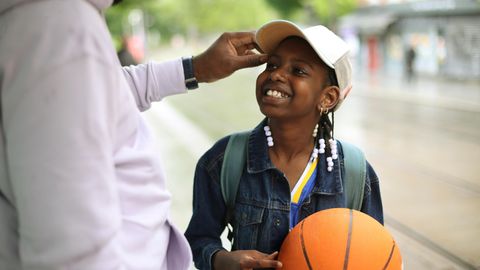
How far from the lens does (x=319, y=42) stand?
1.83 meters

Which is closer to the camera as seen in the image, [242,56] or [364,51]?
[242,56]

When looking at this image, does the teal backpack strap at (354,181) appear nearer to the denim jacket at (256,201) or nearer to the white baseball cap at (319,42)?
the denim jacket at (256,201)

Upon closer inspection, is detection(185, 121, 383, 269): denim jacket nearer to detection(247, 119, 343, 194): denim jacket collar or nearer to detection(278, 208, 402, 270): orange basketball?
detection(247, 119, 343, 194): denim jacket collar

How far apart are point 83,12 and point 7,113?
10.0 inches

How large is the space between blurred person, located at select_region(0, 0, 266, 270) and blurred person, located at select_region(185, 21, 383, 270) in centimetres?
85

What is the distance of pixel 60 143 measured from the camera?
0.96 metres

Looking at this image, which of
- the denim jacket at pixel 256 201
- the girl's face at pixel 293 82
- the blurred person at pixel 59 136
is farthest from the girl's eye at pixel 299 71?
the blurred person at pixel 59 136

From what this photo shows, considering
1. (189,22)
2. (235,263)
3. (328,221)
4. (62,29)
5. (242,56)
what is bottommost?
(189,22)

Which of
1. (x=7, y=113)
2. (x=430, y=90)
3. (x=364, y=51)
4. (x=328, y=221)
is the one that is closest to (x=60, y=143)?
(x=7, y=113)

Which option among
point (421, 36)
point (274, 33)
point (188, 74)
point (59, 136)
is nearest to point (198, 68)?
point (188, 74)

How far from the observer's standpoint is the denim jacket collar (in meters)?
1.91

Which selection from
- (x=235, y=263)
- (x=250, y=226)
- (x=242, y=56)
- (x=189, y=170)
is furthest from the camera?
(x=189, y=170)

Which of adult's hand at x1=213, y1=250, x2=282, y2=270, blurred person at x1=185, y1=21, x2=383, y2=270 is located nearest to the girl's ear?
blurred person at x1=185, y1=21, x2=383, y2=270

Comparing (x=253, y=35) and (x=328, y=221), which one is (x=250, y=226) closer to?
(x=328, y=221)
